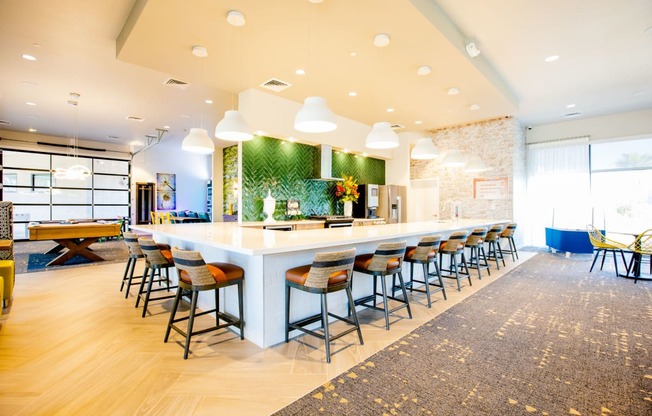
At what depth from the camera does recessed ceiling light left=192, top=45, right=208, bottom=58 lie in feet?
13.1

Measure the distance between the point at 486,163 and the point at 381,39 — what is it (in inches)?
228

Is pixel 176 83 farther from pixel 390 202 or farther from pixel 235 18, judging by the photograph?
pixel 390 202

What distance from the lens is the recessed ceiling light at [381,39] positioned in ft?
12.3

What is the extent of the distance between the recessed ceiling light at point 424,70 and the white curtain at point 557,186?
6085mm

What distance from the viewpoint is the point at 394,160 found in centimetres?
919

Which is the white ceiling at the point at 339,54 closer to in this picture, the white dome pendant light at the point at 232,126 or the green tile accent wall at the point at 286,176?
the white dome pendant light at the point at 232,126

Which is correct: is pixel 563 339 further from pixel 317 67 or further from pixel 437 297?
pixel 317 67

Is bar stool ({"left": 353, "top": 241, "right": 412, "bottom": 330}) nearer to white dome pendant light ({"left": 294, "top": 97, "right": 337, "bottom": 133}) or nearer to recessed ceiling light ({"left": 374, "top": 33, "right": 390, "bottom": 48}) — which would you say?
white dome pendant light ({"left": 294, "top": 97, "right": 337, "bottom": 133})

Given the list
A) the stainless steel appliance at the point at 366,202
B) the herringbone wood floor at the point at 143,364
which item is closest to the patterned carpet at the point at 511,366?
the herringbone wood floor at the point at 143,364

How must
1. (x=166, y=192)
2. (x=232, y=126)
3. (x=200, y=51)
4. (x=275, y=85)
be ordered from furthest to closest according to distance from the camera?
(x=166, y=192), (x=275, y=85), (x=200, y=51), (x=232, y=126)

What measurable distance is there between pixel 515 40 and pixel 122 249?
9.51 metres

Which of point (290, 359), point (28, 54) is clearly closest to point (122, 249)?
point (28, 54)

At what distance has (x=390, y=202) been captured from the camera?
333 inches

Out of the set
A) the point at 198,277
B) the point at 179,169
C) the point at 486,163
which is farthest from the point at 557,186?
the point at 179,169
